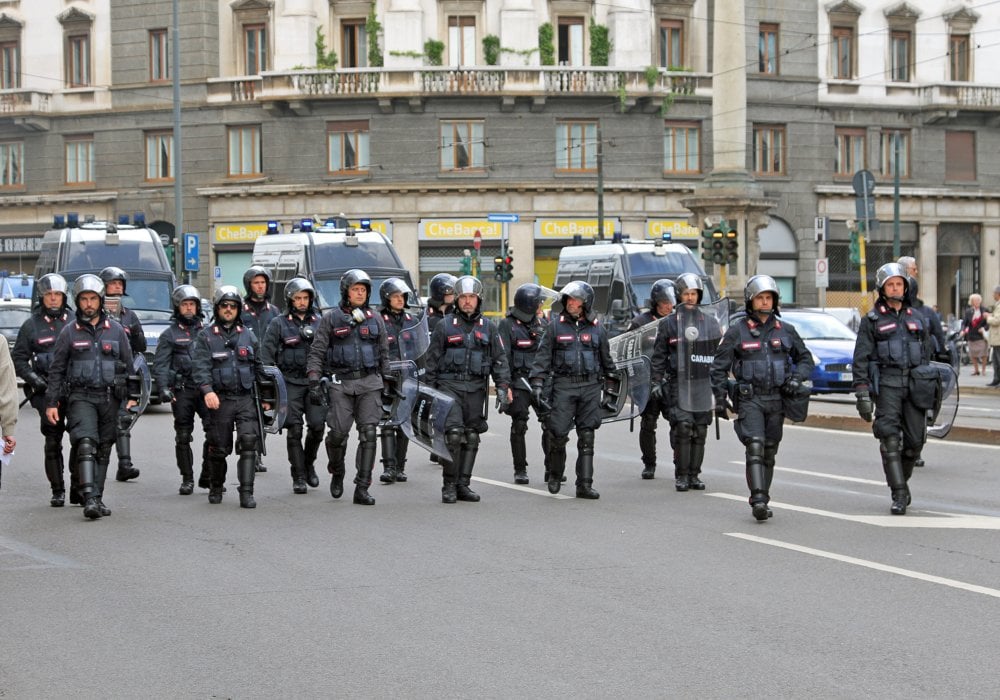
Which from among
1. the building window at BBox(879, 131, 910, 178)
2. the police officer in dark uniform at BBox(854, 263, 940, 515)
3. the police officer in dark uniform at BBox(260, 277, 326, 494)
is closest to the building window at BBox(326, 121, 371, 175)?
the building window at BBox(879, 131, 910, 178)

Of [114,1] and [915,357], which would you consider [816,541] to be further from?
[114,1]

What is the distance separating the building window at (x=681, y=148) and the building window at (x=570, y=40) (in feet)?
11.0

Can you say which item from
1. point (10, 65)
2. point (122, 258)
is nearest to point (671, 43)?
point (10, 65)

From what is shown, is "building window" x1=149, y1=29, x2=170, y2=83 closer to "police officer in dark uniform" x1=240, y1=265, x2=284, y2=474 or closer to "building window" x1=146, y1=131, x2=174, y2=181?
"building window" x1=146, y1=131, x2=174, y2=181

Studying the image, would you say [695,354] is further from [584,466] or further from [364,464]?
[364,464]

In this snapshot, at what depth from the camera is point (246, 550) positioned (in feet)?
31.9

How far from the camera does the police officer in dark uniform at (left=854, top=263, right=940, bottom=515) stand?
36.5 feet

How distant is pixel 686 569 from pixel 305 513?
381 centimetres

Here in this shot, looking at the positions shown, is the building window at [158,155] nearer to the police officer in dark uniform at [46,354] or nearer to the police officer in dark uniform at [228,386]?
the police officer in dark uniform at [46,354]

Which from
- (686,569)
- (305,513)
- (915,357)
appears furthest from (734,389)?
(305,513)

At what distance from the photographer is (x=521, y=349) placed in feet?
46.1

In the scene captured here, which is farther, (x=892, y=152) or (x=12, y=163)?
(x=12, y=163)

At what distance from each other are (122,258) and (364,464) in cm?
1347

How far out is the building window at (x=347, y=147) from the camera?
146 ft
